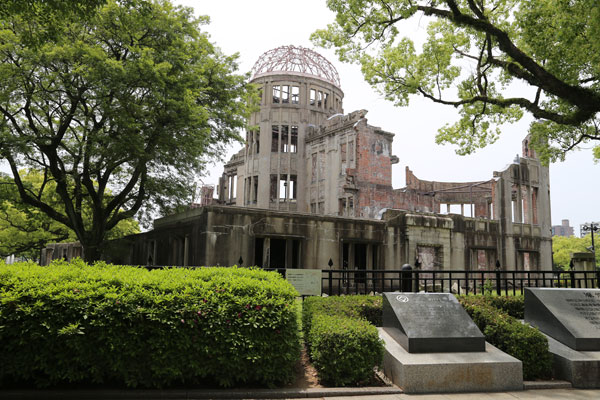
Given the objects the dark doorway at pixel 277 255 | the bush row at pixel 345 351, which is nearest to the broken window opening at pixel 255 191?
the dark doorway at pixel 277 255

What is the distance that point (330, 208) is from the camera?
38.2m

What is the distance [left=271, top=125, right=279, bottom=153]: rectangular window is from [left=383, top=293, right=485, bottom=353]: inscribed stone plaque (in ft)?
121

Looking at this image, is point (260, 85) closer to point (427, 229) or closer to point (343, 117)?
point (343, 117)

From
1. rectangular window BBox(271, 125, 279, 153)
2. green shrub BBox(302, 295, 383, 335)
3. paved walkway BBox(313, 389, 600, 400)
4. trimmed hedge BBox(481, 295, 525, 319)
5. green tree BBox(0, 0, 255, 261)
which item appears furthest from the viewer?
rectangular window BBox(271, 125, 279, 153)

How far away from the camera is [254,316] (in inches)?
251

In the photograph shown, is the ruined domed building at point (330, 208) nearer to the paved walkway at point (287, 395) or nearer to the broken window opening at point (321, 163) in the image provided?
the broken window opening at point (321, 163)

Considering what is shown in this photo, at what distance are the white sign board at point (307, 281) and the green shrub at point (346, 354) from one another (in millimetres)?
3854

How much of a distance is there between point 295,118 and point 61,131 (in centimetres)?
2552

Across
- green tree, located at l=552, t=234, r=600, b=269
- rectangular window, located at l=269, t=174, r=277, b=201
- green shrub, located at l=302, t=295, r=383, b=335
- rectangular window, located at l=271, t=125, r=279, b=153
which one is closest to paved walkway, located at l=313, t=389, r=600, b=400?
green shrub, located at l=302, t=295, r=383, b=335

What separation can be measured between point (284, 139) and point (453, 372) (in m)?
39.9

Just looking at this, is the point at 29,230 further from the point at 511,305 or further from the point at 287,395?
the point at 511,305

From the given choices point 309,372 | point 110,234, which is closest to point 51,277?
point 309,372

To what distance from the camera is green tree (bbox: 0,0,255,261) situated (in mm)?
18203

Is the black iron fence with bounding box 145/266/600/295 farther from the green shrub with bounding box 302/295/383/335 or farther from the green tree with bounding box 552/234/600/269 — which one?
the green tree with bounding box 552/234/600/269
